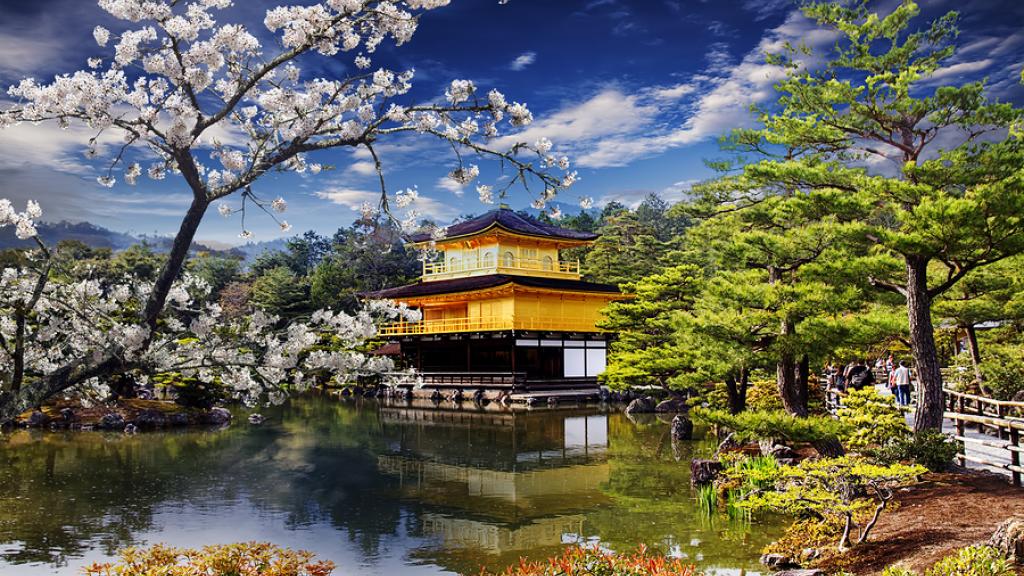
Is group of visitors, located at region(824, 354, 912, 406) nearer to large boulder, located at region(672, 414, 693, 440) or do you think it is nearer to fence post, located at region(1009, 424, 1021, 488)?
large boulder, located at region(672, 414, 693, 440)

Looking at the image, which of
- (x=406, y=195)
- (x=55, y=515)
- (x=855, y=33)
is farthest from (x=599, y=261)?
(x=406, y=195)

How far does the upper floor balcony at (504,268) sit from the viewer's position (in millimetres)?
33688

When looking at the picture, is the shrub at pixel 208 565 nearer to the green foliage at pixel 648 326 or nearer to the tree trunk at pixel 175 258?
the tree trunk at pixel 175 258

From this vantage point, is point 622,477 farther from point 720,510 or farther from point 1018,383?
point 1018,383

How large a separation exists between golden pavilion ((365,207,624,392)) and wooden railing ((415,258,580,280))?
5cm

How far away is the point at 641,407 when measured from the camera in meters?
25.6

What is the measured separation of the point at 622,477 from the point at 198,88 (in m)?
10.8

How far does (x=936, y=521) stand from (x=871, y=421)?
3.05 m

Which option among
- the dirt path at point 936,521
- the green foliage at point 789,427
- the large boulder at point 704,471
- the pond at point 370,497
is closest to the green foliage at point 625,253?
the pond at point 370,497

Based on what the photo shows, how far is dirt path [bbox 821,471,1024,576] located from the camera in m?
6.73

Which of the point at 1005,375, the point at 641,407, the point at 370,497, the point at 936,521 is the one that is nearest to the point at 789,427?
the point at 936,521

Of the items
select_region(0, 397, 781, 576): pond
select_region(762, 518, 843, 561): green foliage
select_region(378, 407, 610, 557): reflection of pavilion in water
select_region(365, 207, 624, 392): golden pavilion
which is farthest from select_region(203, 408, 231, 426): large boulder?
select_region(762, 518, 843, 561): green foliage

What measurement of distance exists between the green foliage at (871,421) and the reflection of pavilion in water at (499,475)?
3.99 m

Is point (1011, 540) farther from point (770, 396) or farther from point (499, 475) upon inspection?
point (770, 396)
